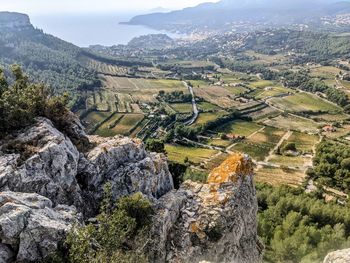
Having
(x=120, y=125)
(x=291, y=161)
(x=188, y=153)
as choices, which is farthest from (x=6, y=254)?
(x=120, y=125)

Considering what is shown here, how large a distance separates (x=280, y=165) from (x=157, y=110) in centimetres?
→ 7527

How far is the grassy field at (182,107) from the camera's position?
177250 mm

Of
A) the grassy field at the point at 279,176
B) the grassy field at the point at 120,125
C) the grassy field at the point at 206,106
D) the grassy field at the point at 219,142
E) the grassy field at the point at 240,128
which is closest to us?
the grassy field at the point at 279,176

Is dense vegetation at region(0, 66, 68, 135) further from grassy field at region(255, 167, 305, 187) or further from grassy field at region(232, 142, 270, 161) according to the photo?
grassy field at region(232, 142, 270, 161)

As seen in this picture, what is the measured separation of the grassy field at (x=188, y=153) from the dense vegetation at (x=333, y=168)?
102ft

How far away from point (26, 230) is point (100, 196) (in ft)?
30.2

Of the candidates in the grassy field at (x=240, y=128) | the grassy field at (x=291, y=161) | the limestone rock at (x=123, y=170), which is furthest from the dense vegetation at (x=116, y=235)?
the grassy field at (x=240, y=128)

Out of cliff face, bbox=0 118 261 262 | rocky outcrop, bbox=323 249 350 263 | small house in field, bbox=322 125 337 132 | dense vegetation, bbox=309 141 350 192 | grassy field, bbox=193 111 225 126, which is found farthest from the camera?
grassy field, bbox=193 111 225 126

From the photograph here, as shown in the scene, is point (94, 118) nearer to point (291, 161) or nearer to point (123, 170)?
point (291, 161)

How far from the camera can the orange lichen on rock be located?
33.4 metres

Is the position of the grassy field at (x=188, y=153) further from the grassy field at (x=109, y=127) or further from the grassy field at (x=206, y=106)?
the grassy field at (x=206, y=106)

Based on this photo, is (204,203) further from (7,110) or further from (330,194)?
(330,194)

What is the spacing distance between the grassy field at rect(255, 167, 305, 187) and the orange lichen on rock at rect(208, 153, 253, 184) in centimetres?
5943

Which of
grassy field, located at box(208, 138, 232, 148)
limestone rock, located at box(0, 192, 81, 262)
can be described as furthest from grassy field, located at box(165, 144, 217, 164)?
limestone rock, located at box(0, 192, 81, 262)
